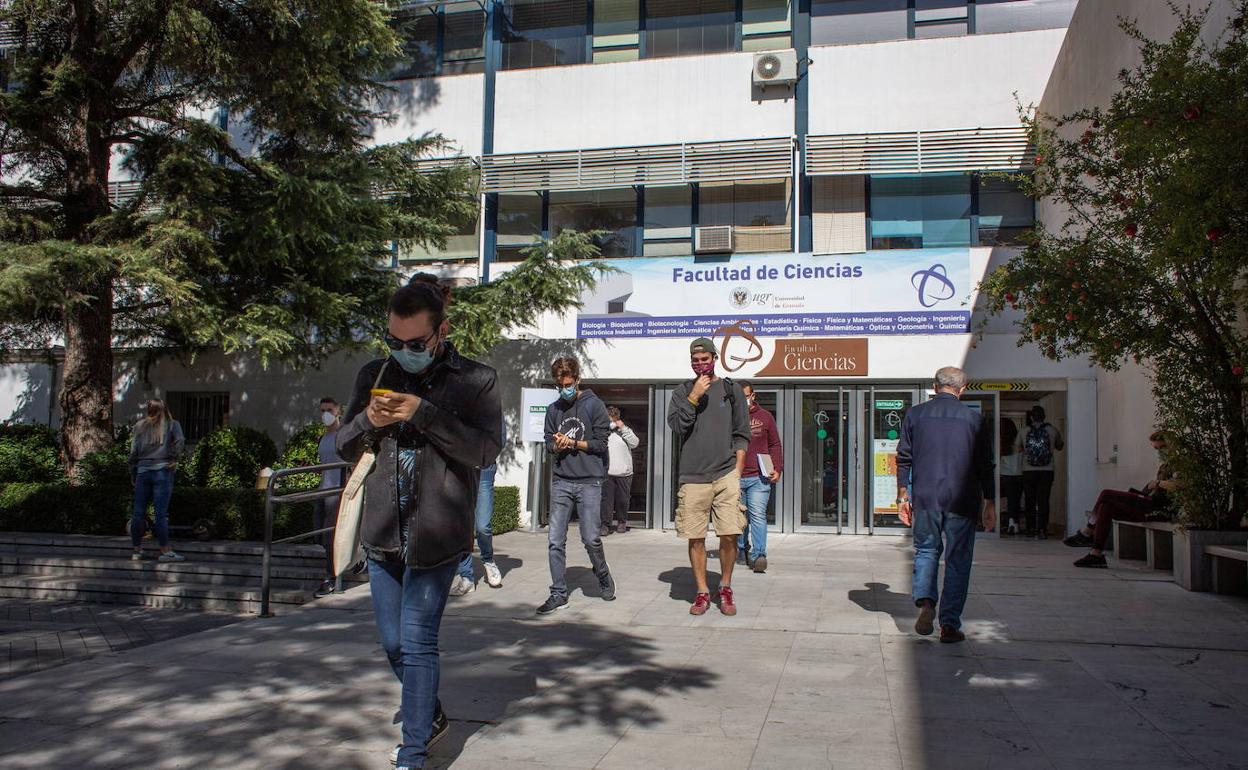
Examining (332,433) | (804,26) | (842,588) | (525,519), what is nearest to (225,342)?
(332,433)

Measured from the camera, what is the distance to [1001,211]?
15891 mm

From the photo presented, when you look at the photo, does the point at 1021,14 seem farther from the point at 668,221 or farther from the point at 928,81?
the point at 668,221

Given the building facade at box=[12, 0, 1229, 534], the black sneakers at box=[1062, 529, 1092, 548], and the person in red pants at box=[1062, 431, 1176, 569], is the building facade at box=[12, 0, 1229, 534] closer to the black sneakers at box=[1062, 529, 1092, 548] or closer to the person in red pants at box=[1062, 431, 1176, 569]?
the black sneakers at box=[1062, 529, 1092, 548]

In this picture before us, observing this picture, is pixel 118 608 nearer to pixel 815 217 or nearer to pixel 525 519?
pixel 525 519

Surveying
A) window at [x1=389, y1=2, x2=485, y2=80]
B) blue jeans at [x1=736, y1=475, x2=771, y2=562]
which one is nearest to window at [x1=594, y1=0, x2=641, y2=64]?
window at [x1=389, y1=2, x2=485, y2=80]

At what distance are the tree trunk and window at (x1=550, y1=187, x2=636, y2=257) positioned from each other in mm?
7330

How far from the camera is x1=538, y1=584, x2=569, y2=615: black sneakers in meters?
7.46

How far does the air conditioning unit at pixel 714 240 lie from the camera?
1597cm

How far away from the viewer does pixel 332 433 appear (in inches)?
405

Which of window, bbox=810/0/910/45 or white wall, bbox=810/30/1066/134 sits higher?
window, bbox=810/0/910/45

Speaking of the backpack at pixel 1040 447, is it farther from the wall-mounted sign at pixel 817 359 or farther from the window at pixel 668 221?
the window at pixel 668 221

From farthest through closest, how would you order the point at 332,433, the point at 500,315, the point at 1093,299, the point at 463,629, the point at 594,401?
1. the point at 500,315
2. the point at 332,433
3. the point at 1093,299
4. the point at 594,401
5. the point at 463,629

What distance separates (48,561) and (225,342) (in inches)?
128

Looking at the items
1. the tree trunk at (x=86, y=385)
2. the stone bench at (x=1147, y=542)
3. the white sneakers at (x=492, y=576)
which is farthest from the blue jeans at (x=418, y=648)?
the tree trunk at (x=86, y=385)
